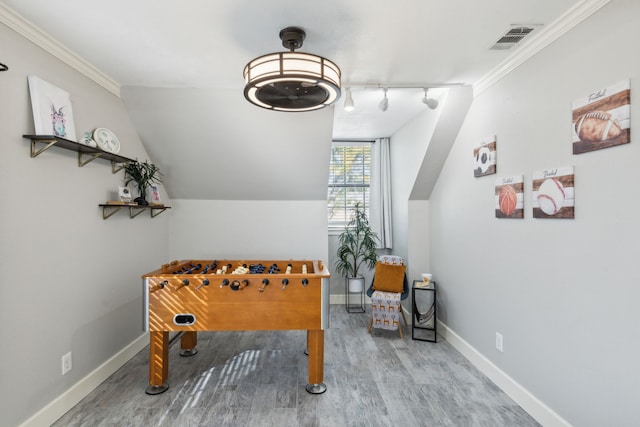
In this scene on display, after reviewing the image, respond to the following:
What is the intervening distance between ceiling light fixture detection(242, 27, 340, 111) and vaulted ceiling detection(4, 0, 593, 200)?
0.31 meters

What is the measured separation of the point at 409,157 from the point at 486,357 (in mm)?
2385

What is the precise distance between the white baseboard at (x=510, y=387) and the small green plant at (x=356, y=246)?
1.57 m

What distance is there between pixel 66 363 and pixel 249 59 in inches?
103

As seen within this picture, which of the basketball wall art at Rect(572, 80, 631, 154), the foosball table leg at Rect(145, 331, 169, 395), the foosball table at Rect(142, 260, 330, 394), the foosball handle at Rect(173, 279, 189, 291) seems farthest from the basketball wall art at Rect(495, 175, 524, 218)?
the foosball table leg at Rect(145, 331, 169, 395)

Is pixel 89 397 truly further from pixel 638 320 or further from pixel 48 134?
pixel 638 320

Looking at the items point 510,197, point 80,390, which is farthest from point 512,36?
point 80,390

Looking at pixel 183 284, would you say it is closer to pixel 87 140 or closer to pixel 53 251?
pixel 53 251

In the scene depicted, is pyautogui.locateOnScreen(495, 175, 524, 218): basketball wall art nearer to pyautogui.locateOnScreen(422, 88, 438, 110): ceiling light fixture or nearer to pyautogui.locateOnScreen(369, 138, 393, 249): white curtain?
pyautogui.locateOnScreen(422, 88, 438, 110): ceiling light fixture

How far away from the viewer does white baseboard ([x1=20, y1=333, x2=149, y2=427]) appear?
2.19 metres

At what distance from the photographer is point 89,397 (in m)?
2.58

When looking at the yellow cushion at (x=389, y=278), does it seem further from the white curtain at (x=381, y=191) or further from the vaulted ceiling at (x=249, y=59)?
the vaulted ceiling at (x=249, y=59)

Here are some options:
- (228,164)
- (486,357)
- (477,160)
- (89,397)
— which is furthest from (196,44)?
(486,357)

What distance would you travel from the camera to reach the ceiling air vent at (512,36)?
2.17 m

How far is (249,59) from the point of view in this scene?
258 centimetres
